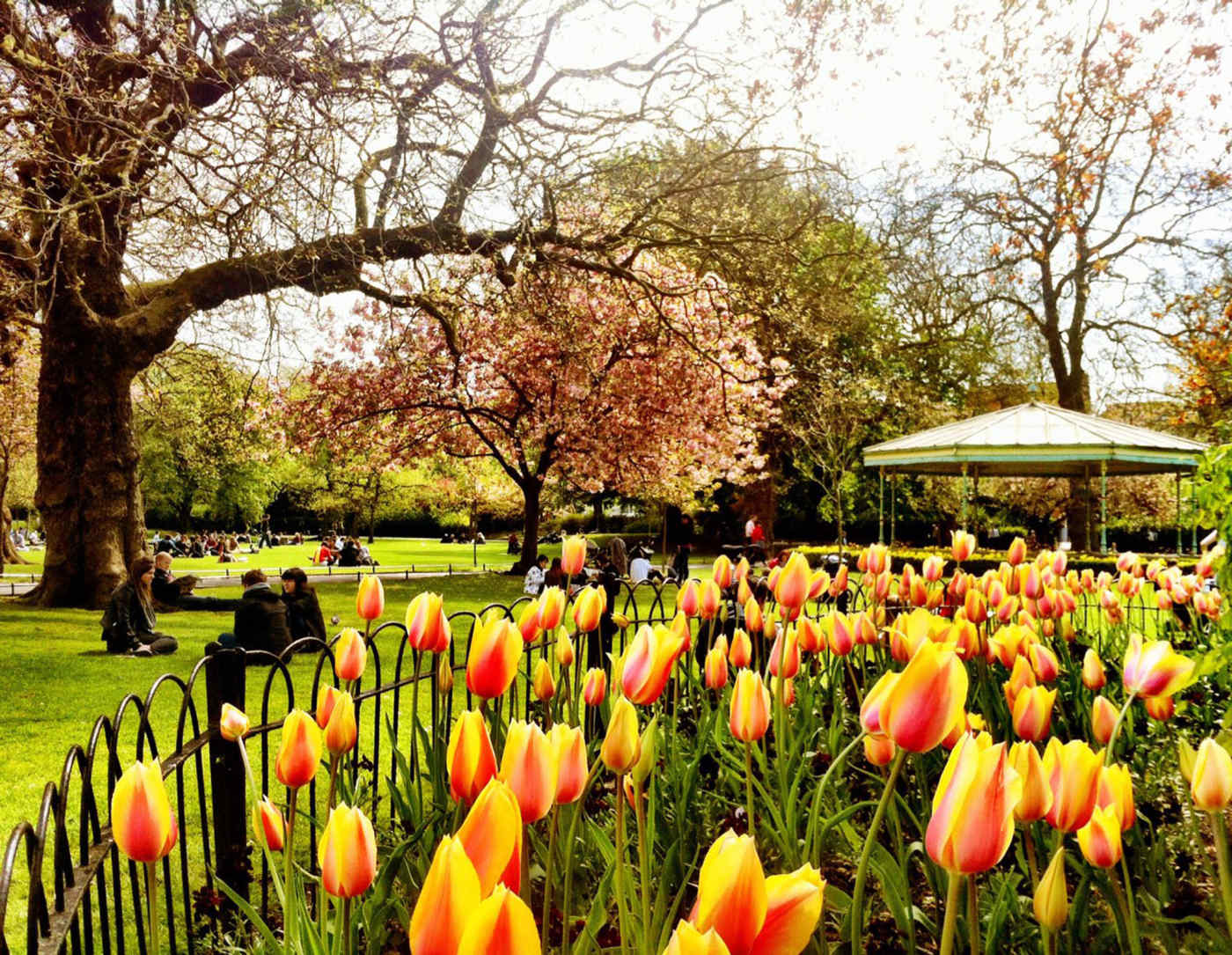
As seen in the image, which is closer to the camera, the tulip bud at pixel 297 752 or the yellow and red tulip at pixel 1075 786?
the yellow and red tulip at pixel 1075 786

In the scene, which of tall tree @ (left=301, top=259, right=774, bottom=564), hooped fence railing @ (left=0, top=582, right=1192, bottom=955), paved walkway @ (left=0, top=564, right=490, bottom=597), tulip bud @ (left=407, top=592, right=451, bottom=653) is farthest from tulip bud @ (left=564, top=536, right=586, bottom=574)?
paved walkway @ (left=0, top=564, right=490, bottom=597)

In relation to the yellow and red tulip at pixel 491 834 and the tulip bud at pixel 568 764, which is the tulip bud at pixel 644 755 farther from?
the yellow and red tulip at pixel 491 834

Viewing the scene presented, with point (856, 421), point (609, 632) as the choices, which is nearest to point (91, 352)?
point (609, 632)

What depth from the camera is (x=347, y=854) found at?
4.41 feet

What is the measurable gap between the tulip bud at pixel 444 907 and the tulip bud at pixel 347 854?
0.52 m

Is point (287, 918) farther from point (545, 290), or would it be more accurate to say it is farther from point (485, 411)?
point (485, 411)

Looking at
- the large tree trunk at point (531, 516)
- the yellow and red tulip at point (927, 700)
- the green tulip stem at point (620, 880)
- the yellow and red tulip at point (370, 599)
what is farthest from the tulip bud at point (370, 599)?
the large tree trunk at point (531, 516)

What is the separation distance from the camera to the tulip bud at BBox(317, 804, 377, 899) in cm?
133

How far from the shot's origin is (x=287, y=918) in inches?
69.1

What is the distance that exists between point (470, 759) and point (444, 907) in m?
0.61

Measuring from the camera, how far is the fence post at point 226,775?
3189 mm

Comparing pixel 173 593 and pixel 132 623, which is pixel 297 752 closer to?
pixel 132 623

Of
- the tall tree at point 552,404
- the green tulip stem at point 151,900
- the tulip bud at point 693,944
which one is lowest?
the green tulip stem at point 151,900

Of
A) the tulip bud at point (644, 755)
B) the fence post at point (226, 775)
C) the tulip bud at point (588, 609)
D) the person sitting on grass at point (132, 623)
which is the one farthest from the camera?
the person sitting on grass at point (132, 623)
